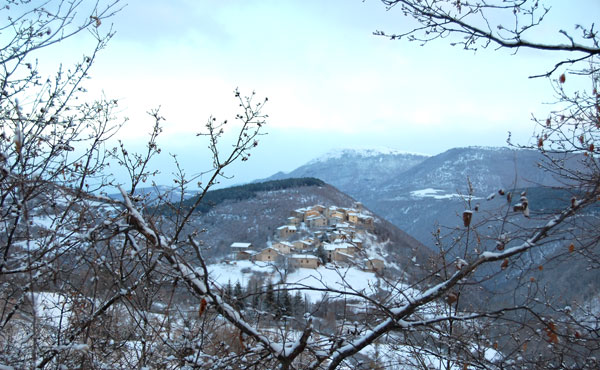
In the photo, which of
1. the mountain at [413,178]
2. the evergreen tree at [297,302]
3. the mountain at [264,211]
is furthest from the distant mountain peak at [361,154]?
the evergreen tree at [297,302]

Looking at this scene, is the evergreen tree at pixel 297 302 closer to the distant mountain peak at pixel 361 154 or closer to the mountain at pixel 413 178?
the mountain at pixel 413 178

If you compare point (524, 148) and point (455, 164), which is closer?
point (524, 148)

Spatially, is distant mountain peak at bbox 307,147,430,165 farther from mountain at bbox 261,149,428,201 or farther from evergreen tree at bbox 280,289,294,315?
evergreen tree at bbox 280,289,294,315

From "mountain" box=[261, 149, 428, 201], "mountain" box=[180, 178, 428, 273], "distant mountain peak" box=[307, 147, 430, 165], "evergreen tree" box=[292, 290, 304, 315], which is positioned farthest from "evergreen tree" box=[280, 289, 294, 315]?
"distant mountain peak" box=[307, 147, 430, 165]

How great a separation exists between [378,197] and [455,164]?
34.3 metres

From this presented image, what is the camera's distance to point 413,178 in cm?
12238

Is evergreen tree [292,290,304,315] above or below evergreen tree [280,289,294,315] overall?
below

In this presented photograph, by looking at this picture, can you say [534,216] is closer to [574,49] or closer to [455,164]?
[574,49]

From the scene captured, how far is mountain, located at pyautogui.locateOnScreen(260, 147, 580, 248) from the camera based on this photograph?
69500mm

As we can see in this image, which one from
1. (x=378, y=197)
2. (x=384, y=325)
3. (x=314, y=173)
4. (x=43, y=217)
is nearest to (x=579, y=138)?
(x=384, y=325)

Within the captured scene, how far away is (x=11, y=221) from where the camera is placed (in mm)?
2828

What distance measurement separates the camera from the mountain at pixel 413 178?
6950cm

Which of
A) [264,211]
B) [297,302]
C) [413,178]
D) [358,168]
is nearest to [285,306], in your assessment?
[297,302]

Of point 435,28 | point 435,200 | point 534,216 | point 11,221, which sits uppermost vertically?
point 435,28
